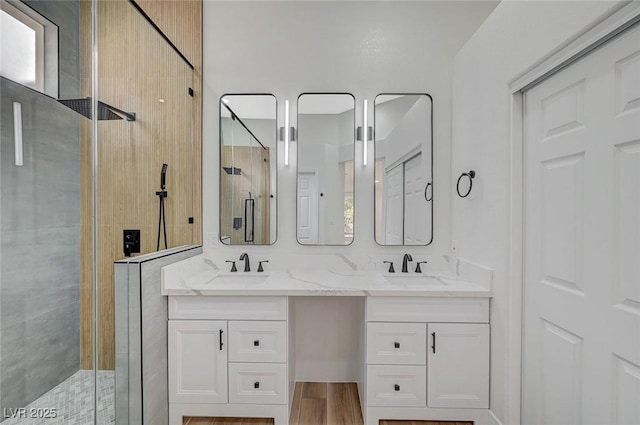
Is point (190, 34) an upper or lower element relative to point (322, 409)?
upper

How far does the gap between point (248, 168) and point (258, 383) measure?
4.70 ft

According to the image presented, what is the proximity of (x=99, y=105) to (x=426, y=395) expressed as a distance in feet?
7.69

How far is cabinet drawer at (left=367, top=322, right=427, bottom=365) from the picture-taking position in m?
1.86

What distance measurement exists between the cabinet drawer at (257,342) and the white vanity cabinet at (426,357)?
0.51 m

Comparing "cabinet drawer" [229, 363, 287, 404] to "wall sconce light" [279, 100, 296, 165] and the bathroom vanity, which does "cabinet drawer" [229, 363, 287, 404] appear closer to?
the bathroom vanity

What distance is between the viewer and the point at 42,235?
1547 millimetres

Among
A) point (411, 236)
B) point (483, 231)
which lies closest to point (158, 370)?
point (411, 236)

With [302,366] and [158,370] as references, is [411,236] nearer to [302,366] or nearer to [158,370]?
[302,366]

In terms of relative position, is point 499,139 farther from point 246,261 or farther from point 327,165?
point 246,261

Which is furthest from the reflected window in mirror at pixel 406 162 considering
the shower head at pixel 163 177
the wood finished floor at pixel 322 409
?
the shower head at pixel 163 177

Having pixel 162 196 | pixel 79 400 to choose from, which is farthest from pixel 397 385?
pixel 162 196

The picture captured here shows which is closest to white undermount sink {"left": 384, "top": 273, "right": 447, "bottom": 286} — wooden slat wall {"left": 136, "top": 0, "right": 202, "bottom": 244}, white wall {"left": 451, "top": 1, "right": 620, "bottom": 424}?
white wall {"left": 451, "top": 1, "right": 620, "bottom": 424}

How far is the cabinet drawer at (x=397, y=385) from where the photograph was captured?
1855 millimetres

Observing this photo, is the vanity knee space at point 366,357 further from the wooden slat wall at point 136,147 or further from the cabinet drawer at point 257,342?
the wooden slat wall at point 136,147
